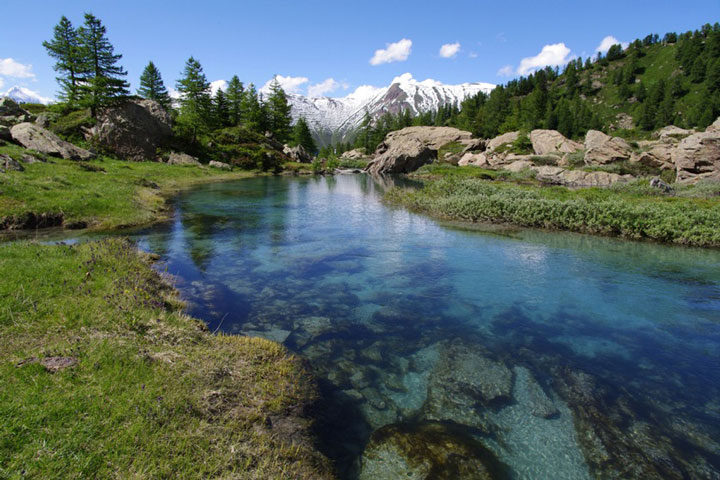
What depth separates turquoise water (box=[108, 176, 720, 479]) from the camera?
19.7 ft

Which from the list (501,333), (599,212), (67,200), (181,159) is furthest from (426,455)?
(181,159)

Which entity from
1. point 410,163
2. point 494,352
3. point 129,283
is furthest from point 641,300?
point 410,163

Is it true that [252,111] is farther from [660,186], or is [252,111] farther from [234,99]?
[660,186]

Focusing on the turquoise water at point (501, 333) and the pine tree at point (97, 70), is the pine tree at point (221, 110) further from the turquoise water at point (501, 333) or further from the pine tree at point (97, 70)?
the turquoise water at point (501, 333)

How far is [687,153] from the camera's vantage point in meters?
39.6

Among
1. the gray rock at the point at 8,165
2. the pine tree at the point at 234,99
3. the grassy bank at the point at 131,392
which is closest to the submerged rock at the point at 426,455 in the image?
the grassy bank at the point at 131,392

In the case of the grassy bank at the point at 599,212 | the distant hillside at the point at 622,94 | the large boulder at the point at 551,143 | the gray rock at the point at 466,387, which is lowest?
the gray rock at the point at 466,387

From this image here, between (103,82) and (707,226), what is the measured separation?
68113 millimetres

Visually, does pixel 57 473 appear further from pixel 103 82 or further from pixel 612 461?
pixel 103 82

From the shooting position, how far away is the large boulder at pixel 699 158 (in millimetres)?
37406

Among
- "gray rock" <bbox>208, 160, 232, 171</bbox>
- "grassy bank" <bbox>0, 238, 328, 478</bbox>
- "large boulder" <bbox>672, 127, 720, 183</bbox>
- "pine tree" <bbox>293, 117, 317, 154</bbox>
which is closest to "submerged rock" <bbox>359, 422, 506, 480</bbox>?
"grassy bank" <bbox>0, 238, 328, 478</bbox>

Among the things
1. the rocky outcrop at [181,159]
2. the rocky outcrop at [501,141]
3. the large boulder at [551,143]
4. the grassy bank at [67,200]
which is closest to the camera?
the grassy bank at [67,200]

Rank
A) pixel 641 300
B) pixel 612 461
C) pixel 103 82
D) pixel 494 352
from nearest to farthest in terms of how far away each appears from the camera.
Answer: pixel 612 461 < pixel 494 352 < pixel 641 300 < pixel 103 82

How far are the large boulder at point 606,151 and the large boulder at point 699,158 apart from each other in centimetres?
1536
